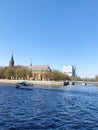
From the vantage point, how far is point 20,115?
4141cm

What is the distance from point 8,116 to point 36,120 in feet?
15.9

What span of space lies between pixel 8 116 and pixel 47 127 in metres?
8.78

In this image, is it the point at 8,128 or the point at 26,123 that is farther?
the point at 26,123

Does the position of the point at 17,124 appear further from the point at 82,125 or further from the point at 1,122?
the point at 82,125

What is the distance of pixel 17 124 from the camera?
3475 centimetres

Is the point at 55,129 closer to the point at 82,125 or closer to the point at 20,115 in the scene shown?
the point at 82,125

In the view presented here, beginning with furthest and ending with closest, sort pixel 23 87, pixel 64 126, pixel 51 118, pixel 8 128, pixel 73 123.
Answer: pixel 23 87 < pixel 51 118 < pixel 73 123 < pixel 64 126 < pixel 8 128

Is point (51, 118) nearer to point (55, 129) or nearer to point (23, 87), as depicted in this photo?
point (55, 129)

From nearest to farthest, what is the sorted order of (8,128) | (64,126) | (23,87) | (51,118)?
1. (8,128)
2. (64,126)
3. (51,118)
4. (23,87)

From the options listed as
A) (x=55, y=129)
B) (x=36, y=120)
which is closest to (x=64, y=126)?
(x=55, y=129)

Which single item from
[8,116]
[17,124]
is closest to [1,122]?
[17,124]

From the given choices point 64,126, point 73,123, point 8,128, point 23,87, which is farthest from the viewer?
point 23,87

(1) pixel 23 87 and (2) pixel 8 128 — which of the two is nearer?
(2) pixel 8 128

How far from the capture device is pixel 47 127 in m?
33.5
